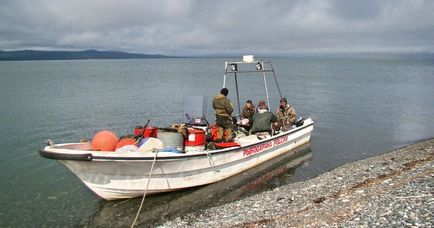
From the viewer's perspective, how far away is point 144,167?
10.4 m

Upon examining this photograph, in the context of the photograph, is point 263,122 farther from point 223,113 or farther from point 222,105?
point 222,105

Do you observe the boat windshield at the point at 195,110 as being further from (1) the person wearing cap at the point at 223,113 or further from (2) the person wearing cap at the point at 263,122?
(2) the person wearing cap at the point at 263,122

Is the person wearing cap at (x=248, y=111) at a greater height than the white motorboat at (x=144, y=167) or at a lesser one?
greater

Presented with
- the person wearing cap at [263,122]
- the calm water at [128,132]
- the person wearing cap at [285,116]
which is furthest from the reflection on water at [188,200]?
the person wearing cap at [285,116]

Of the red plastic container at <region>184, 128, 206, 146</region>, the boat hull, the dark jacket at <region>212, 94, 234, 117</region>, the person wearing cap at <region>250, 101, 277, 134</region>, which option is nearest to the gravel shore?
the boat hull

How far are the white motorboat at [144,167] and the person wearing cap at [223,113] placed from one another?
0.68 meters

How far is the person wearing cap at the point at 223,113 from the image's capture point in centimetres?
1277

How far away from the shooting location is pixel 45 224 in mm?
9828

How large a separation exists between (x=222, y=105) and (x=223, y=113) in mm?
289

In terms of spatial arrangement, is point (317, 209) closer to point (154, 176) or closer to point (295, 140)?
point (154, 176)

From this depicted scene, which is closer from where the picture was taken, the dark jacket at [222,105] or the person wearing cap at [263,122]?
the dark jacket at [222,105]

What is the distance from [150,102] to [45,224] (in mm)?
24958

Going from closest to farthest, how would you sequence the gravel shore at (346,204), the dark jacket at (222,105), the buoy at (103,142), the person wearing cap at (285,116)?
the gravel shore at (346,204) → the buoy at (103,142) → the dark jacket at (222,105) → the person wearing cap at (285,116)

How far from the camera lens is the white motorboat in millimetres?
9742
